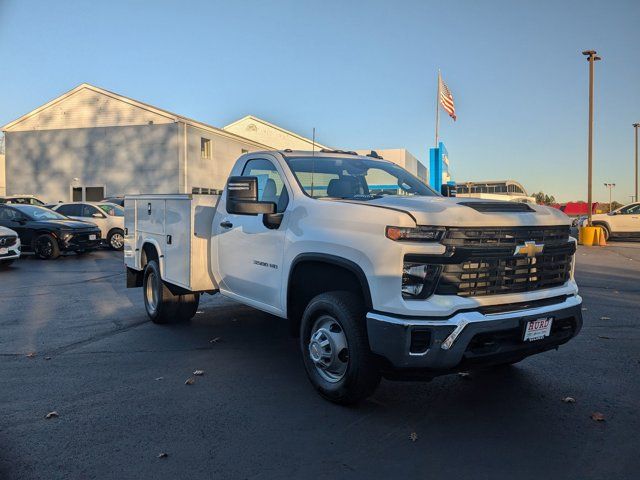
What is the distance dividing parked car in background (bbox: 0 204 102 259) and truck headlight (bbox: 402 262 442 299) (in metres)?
13.9

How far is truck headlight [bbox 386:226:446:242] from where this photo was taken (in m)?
3.65

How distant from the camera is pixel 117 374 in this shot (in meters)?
5.06

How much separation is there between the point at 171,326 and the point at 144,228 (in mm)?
1313

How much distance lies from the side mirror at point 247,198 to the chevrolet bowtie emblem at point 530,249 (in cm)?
202

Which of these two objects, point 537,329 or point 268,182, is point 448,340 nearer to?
point 537,329

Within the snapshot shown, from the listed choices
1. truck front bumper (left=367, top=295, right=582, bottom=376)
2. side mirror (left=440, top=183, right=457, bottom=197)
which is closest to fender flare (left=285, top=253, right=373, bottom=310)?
truck front bumper (left=367, top=295, right=582, bottom=376)

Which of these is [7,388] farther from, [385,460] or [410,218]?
[410,218]

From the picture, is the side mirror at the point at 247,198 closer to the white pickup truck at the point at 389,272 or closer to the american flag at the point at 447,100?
the white pickup truck at the point at 389,272

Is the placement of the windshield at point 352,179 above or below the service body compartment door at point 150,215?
above

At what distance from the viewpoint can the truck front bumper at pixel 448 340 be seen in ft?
11.6

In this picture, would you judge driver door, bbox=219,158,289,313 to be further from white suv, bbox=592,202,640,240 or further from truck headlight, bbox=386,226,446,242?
white suv, bbox=592,202,640,240

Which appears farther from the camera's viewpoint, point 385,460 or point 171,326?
point 171,326

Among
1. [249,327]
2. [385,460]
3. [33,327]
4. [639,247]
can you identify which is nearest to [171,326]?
[249,327]

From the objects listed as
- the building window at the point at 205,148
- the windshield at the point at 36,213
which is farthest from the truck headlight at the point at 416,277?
the building window at the point at 205,148
